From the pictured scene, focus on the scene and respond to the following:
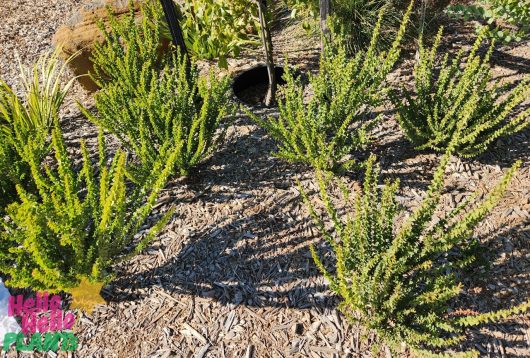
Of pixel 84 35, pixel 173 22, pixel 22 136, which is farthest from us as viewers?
pixel 84 35

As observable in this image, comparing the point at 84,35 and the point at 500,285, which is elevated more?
the point at 84,35

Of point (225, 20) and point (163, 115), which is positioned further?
point (225, 20)

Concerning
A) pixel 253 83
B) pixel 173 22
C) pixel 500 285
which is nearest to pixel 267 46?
pixel 253 83

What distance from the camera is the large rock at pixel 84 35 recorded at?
3.47m

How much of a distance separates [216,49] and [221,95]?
1208 mm

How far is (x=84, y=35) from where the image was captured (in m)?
3.49

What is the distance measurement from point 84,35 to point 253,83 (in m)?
1.64

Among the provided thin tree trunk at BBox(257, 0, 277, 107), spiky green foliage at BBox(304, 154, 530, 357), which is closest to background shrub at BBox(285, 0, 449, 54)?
thin tree trunk at BBox(257, 0, 277, 107)

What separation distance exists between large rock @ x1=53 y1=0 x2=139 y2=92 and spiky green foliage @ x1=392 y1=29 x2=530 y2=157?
2.79 meters

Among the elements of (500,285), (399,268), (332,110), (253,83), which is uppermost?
(332,110)

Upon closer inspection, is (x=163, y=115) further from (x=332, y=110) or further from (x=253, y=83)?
(x=253, y=83)

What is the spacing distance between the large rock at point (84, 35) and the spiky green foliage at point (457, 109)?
9.16ft

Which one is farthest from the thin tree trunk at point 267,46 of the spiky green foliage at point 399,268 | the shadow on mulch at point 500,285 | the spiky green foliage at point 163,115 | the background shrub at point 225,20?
the shadow on mulch at point 500,285

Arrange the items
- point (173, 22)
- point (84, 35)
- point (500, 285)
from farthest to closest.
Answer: point (84, 35)
point (173, 22)
point (500, 285)
